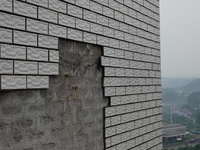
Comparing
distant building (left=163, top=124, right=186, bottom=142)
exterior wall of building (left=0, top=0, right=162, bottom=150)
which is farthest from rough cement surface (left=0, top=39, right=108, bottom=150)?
distant building (left=163, top=124, right=186, bottom=142)

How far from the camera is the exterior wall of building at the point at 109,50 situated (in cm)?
312

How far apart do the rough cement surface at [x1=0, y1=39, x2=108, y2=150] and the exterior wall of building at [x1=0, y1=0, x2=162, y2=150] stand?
0.11 m

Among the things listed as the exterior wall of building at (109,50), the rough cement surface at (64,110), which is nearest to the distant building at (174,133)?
the exterior wall of building at (109,50)

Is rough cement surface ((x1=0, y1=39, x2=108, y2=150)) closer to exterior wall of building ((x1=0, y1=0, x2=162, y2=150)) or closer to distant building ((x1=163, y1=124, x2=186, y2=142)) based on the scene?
exterior wall of building ((x1=0, y1=0, x2=162, y2=150))

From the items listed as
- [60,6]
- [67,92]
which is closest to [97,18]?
[60,6]

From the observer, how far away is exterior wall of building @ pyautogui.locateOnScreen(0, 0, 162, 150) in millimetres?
3121

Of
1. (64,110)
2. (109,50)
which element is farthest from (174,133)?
(64,110)

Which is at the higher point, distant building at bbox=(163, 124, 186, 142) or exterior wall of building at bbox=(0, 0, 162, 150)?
exterior wall of building at bbox=(0, 0, 162, 150)

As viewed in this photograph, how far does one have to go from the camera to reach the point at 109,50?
475 centimetres

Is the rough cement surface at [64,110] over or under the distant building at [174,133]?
over

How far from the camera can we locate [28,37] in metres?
3.24

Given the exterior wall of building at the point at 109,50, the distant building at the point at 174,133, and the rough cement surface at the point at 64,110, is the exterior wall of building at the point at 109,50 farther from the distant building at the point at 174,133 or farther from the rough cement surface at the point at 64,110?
the distant building at the point at 174,133

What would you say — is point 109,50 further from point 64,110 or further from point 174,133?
point 174,133

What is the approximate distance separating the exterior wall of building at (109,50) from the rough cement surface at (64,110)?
11 centimetres
